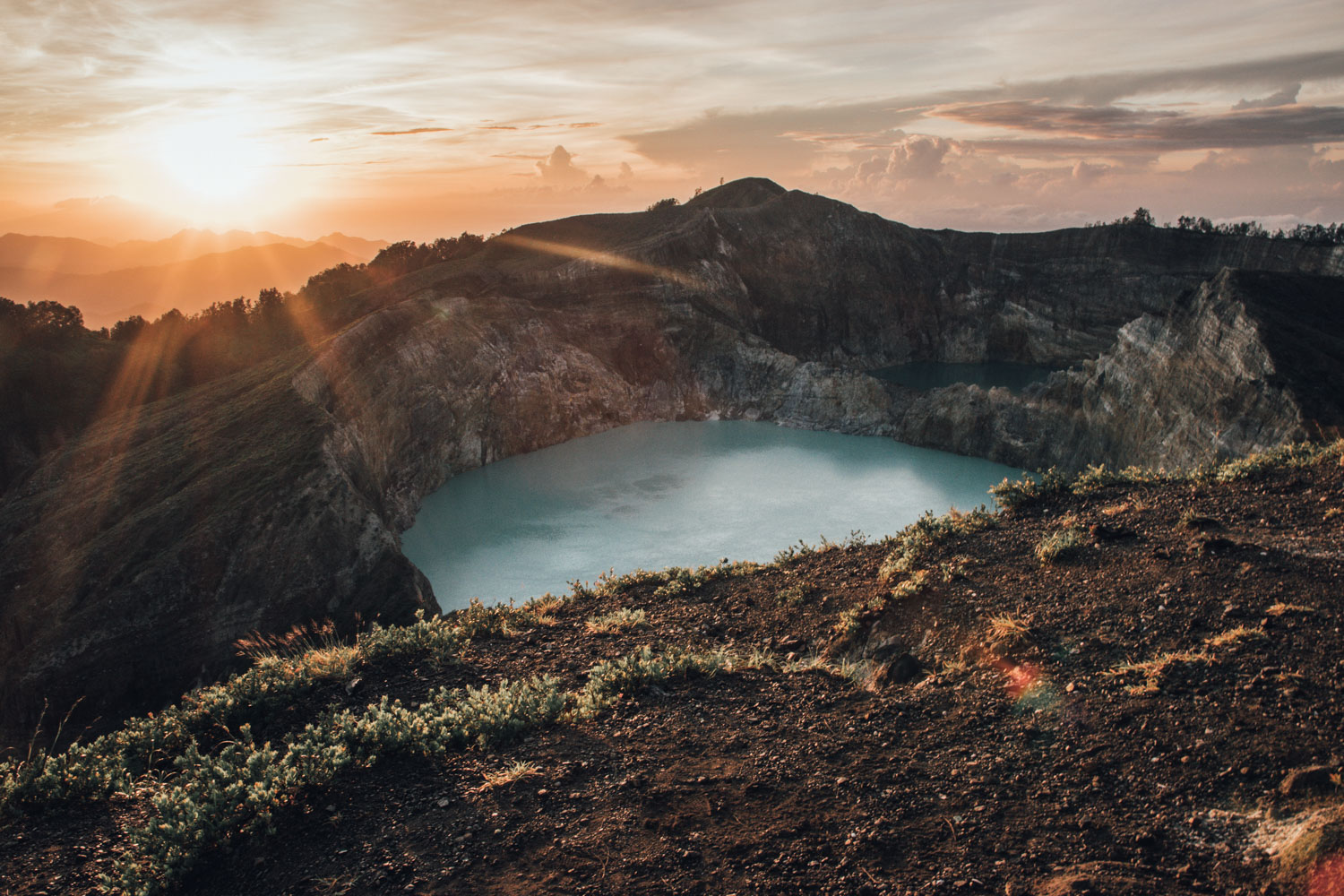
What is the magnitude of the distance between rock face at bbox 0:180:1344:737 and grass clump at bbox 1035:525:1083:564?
19251 millimetres

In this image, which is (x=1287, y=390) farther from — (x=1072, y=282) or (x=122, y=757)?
(x=1072, y=282)

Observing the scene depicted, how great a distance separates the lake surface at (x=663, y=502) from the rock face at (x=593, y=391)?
7.87ft

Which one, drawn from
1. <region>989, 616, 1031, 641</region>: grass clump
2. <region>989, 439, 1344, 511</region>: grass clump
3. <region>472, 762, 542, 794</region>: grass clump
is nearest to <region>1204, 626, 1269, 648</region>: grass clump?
<region>989, 616, 1031, 641</region>: grass clump

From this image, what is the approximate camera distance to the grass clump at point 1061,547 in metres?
11.1

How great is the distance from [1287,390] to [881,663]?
1070 inches

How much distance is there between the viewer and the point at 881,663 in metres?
10.0

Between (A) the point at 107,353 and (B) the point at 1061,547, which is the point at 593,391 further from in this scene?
(B) the point at 1061,547

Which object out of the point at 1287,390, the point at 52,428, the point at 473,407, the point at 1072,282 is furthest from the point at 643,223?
the point at 1287,390

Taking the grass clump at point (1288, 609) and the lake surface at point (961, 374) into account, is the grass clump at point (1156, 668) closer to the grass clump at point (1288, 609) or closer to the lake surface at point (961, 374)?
the grass clump at point (1288, 609)

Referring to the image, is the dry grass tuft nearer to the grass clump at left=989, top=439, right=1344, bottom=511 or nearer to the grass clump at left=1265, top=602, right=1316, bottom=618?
the grass clump at left=1265, top=602, right=1316, bottom=618

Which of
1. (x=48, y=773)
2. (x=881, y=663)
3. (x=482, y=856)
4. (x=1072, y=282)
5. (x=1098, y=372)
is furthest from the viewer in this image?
(x=1072, y=282)

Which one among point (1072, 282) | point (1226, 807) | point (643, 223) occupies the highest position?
point (643, 223)

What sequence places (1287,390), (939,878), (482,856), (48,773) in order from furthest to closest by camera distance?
(1287,390), (48,773), (482,856), (939,878)

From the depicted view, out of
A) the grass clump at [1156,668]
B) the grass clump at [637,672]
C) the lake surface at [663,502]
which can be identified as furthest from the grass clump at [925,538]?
the lake surface at [663,502]
